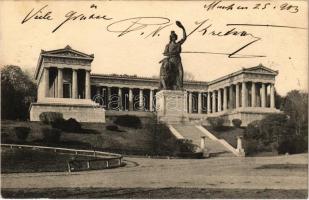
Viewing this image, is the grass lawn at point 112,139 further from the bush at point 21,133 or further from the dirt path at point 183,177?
the dirt path at point 183,177

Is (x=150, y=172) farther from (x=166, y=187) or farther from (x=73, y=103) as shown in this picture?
(x=73, y=103)

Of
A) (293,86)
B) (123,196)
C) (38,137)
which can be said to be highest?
(293,86)

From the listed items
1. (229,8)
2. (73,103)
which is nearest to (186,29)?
(229,8)

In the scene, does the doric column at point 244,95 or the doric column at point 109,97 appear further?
the doric column at point 109,97

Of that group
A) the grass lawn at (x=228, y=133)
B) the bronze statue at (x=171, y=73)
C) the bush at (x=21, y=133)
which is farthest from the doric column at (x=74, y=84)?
the bush at (x=21, y=133)

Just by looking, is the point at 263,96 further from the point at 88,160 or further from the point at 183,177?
the point at 183,177

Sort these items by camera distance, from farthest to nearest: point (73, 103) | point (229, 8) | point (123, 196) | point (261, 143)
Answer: point (73, 103), point (261, 143), point (229, 8), point (123, 196)

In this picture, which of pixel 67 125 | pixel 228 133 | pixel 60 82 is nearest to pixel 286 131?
pixel 228 133

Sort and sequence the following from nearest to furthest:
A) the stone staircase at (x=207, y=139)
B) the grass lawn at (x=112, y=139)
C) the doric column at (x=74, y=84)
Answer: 1. the grass lawn at (x=112, y=139)
2. the stone staircase at (x=207, y=139)
3. the doric column at (x=74, y=84)
